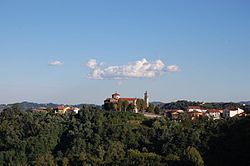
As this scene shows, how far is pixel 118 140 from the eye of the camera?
56.9m

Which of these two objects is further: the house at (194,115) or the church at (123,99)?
the church at (123,99)

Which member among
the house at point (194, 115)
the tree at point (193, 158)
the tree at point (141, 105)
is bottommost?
the tree at point (193, 158)

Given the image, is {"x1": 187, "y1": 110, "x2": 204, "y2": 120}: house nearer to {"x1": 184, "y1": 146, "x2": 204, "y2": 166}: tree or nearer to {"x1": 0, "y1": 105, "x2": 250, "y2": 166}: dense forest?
{"x1": 0, "y1": 105, "x2": 250, "y2": 166}: dense forest

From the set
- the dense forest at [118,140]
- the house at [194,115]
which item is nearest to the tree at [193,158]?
the dense forest at [118,140]

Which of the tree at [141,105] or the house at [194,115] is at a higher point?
the tree at [141,105]

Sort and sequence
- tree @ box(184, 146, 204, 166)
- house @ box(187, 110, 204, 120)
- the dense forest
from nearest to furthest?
tree @ box(184, 146, 204, 166) < the dense forest < house @ box(187, 110, 204, 120)

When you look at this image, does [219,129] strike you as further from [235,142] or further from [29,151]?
[29,151]

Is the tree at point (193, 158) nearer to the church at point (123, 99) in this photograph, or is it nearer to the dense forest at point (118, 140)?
the dense forest at point (118, 140)

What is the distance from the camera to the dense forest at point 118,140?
147 ft

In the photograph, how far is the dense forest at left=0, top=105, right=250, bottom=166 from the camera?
147 feet

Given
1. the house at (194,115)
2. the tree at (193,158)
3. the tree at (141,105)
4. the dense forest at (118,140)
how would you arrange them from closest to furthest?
the tree at (193,158) → the dense forest at (118,140) → the house at (194,115) → the tree at (141,105)

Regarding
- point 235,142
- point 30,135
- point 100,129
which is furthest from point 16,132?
point 235,142

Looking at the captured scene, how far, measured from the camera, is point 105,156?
4884cm

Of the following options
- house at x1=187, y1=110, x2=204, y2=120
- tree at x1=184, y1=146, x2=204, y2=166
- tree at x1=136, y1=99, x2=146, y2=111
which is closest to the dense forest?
tree at x1=184, y1=146, x2=204, y2=166
